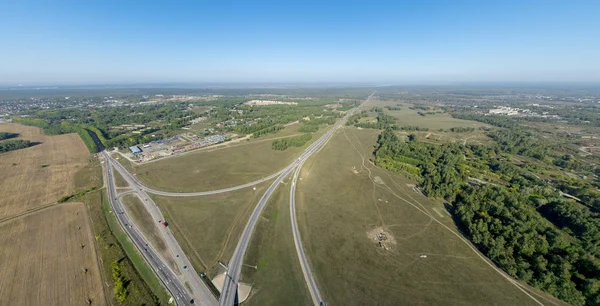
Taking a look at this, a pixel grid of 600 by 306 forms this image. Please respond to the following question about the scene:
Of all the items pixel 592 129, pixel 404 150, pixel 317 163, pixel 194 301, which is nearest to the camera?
pixel 194 301

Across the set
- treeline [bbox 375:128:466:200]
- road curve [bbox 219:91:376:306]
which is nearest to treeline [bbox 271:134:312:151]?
road curve [bbox 219:91:376:306]

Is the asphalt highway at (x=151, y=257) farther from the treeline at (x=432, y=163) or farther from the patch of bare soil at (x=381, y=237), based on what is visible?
the treeline at (x=432, y=163)

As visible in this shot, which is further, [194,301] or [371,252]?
[371,252]

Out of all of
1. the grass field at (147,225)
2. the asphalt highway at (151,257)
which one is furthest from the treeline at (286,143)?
the asphalt highway at (151,257)

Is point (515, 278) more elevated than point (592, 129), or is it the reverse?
point (592, 129)

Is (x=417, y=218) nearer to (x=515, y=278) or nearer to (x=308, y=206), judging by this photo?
(x=515, y=278)

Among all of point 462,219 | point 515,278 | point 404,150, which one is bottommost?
point 515,278

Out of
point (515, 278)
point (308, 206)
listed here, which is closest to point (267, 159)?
point (308, 206)
